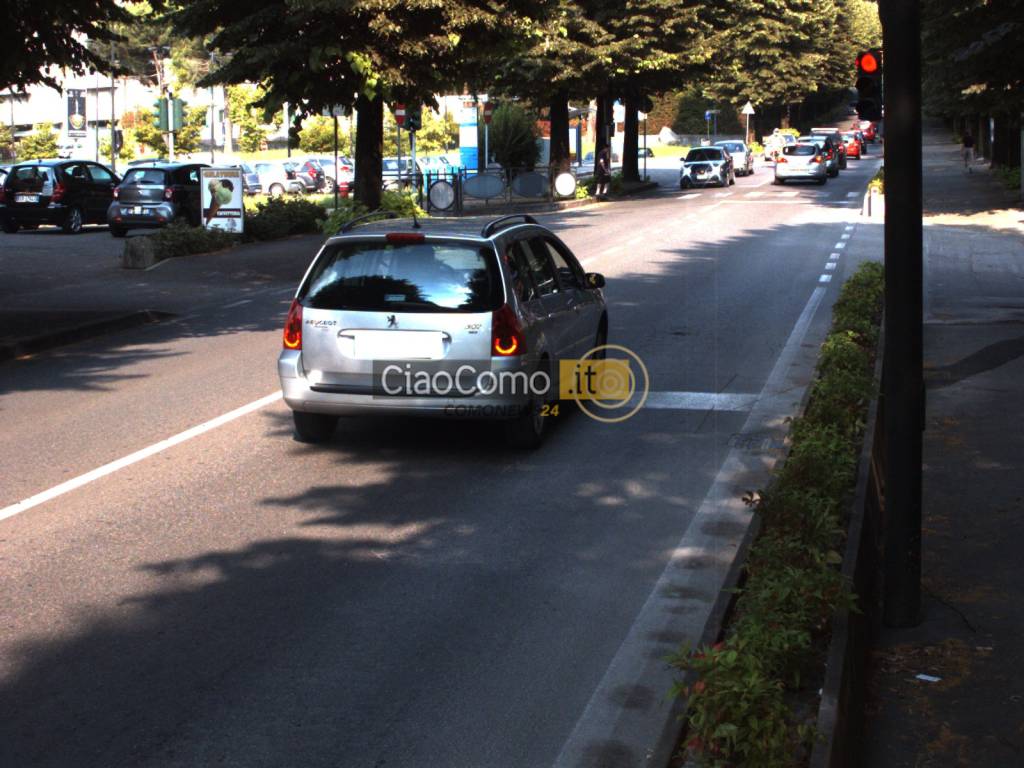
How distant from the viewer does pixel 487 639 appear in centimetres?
614

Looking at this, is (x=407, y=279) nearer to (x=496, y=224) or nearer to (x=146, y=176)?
(x=496, y=224)

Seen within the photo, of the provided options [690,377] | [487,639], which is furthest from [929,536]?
[690,377]

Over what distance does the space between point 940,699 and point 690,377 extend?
24.8 ft

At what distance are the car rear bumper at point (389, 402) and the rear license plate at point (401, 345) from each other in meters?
0.27

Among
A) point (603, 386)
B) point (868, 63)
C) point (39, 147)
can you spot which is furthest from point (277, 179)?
point (868, 63)

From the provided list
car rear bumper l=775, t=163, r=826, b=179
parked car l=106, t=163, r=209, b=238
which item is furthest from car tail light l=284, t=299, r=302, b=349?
car rear bumper l=775, t=163, r=826, b=179

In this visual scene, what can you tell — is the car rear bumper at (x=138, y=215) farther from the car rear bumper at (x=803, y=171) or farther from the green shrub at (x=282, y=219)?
the car rear bumper at (x=803, y=171)

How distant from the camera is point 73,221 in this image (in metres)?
35.5

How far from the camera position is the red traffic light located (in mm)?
11516

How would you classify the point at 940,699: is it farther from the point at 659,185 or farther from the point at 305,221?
the point at 659,185

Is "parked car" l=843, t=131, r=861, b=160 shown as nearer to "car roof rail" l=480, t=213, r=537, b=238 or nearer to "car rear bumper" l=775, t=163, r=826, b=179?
"car rear bumper" l=775, t=163, r=826, b=179

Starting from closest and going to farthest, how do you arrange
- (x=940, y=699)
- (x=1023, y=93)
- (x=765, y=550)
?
(x=940, y=699) → (x=765, y=550) → (x=1023, y=93)

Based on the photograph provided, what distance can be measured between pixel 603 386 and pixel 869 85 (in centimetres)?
336

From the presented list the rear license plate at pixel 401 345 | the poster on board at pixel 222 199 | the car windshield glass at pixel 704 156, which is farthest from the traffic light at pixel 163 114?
the rear license plate at pixel 401 345
